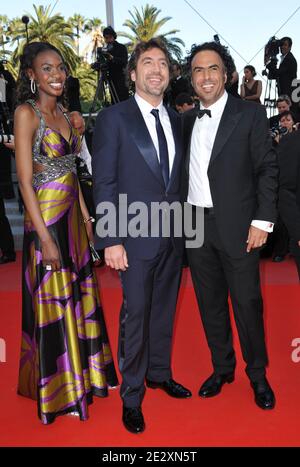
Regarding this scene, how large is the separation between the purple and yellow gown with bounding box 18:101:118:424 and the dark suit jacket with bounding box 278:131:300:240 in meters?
0.96

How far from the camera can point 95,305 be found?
2420mm

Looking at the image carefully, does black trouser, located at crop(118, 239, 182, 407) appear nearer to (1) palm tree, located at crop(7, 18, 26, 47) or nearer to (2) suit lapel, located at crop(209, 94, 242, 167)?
(2) suit lapel, located at crop(209, 94, 242, 167)

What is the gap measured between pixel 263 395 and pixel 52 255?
120cm

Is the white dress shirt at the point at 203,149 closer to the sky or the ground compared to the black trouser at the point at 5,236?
closer to the sky

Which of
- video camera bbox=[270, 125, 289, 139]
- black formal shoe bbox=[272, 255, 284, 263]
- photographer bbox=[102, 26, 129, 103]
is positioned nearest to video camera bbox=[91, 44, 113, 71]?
photographer bbox=[102, 26, 129, 103]

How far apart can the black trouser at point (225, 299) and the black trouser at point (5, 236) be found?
334 cm

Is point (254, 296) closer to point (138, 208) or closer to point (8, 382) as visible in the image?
point (138, 208)

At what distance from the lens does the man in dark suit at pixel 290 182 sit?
2.22 metres

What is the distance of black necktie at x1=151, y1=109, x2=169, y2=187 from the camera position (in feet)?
7.04

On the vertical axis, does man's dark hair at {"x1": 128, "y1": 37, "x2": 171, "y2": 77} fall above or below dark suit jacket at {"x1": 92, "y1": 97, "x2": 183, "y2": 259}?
above

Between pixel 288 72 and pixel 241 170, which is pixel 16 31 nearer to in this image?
pixel 288 72

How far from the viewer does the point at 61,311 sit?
2256 mm

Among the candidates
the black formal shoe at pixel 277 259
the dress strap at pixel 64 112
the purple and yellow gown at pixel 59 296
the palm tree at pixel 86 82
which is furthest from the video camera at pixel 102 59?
Answer: the palm tree at pixel 86 82

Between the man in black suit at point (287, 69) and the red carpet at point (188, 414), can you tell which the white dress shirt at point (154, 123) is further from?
the man in black suit at point (287, 69)
